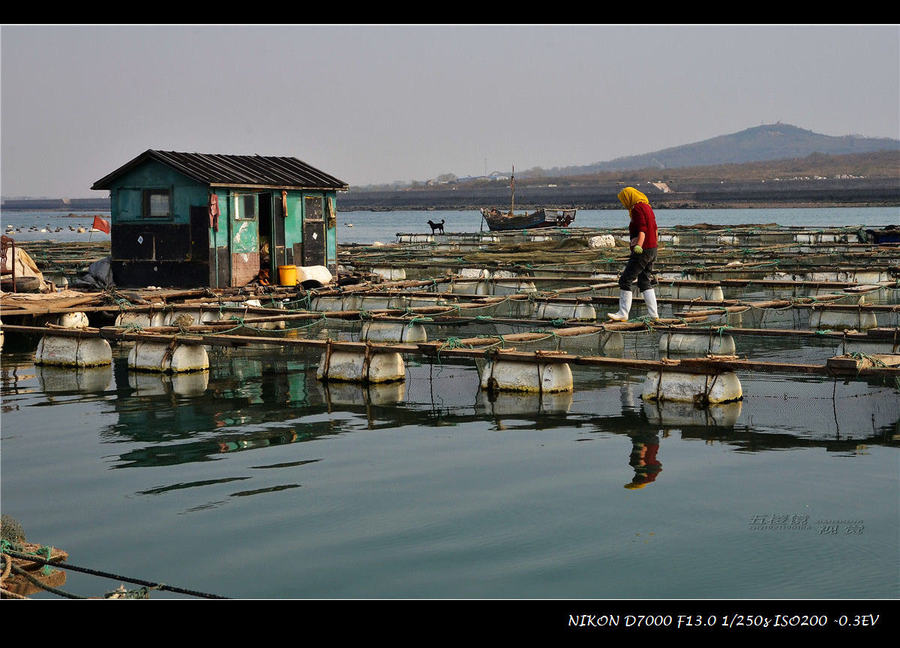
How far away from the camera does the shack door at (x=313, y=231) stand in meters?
25.9

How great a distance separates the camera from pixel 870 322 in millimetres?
20641

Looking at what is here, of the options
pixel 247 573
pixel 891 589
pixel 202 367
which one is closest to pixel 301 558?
pixel 247 573

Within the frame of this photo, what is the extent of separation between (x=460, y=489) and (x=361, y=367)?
5778 millimetres

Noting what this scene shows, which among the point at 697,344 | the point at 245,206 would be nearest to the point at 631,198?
the point at 697,344

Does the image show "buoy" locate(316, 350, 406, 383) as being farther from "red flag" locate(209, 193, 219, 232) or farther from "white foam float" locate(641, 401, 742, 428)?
"red flag" locate(209, 193, 219, 232)

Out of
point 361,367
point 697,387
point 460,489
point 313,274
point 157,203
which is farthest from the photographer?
point 313,274

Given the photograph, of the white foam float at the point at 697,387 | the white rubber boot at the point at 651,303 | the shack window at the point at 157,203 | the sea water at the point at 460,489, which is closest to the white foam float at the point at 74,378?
the sea water at the point at 460,489

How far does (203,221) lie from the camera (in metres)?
23.5

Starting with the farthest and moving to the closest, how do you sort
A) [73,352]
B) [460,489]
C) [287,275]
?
[287,275] < [73,352] < [460,489]

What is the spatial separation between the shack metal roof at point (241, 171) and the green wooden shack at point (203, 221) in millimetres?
27

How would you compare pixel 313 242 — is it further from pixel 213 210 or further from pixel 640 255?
pixel 640 255

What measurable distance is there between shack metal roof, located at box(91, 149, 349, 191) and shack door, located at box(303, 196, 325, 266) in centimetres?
48

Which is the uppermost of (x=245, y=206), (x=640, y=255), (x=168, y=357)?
(x=245, y=206)
